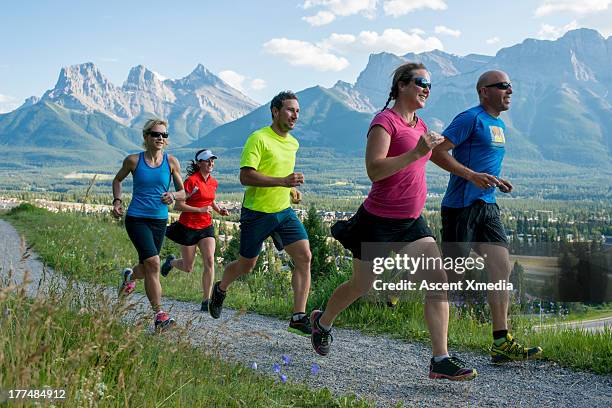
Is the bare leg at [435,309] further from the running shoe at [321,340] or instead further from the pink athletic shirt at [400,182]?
the running shoe at [321,340]

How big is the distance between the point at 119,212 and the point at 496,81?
389 cm

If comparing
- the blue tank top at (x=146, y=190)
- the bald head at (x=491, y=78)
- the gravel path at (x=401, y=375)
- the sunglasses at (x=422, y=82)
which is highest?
the bald head at (x=491, y=78)

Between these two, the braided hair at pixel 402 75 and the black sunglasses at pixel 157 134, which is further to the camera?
the black sunglasses at pixel 157 134

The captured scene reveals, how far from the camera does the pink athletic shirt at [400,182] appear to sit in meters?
4.80

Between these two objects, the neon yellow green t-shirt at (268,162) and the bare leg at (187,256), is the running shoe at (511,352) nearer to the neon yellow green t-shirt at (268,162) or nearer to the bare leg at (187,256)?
the neon yellow green t-shirt at (268,162)

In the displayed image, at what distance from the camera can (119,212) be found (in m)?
6.82

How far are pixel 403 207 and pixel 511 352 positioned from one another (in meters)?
1.72

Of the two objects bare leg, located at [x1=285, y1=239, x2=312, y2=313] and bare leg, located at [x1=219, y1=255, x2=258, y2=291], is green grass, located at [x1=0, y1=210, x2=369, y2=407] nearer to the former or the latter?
bare leg, located at [x1=285, y1=239, x2=312, y2=313]

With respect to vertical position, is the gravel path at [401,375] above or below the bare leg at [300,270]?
below

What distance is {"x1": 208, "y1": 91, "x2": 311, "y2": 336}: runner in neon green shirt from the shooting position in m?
6.33

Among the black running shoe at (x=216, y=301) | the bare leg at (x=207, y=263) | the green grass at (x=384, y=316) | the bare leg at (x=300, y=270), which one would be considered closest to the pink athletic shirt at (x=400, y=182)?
the bare leg at (x=300, y=270)

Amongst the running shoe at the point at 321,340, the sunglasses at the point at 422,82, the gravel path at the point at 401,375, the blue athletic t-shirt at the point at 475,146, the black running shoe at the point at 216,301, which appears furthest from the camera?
the black running shoe at the point at 216,301

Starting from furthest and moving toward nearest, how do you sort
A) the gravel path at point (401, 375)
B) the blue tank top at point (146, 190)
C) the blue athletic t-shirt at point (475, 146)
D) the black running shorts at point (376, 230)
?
1. the blue tank top at point (146, 190)
2. the blue athletic t-shirt at point (475, 146)
3. the black running shorts at point (376, 230)
4. the gravel path at point (401, 375)

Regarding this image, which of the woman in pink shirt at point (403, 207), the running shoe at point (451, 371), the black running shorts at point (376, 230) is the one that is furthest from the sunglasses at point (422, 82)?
the running shoe at point (451, 371)
